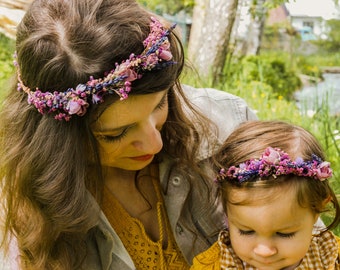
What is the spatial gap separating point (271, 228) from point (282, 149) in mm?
260

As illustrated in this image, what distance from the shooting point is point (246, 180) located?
2.07 metres

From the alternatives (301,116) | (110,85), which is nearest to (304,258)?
(110,85)

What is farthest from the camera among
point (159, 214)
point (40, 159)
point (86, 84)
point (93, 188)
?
point (159, 214)

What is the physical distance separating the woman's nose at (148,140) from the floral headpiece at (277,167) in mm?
276

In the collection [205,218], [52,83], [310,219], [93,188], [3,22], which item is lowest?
[3,22]

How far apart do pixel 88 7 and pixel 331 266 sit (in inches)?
45.8

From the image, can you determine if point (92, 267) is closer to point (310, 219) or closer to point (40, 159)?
point (40, 159)

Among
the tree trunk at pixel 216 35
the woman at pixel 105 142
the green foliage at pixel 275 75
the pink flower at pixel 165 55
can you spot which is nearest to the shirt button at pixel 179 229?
the woman at pixel 105 142

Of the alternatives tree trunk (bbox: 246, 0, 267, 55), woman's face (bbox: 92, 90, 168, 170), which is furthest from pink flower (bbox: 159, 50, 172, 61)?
tree trunk (bbox: 246, 0, 267, 55)

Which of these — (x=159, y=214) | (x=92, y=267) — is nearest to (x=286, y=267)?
(x=159, y=214)

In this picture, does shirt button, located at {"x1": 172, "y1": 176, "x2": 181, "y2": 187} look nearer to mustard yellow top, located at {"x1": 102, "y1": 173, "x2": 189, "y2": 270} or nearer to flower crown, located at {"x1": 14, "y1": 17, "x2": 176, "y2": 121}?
mustard yellow top, located at {"x1": 102, "y1": 173, "x2": 189, "y2": 270}

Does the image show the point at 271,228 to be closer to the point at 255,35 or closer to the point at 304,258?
the point at 304,258

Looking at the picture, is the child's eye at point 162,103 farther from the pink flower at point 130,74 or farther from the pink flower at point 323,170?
the pink flower at point 323,170

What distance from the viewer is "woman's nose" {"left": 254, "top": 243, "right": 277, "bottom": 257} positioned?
2.02 m
